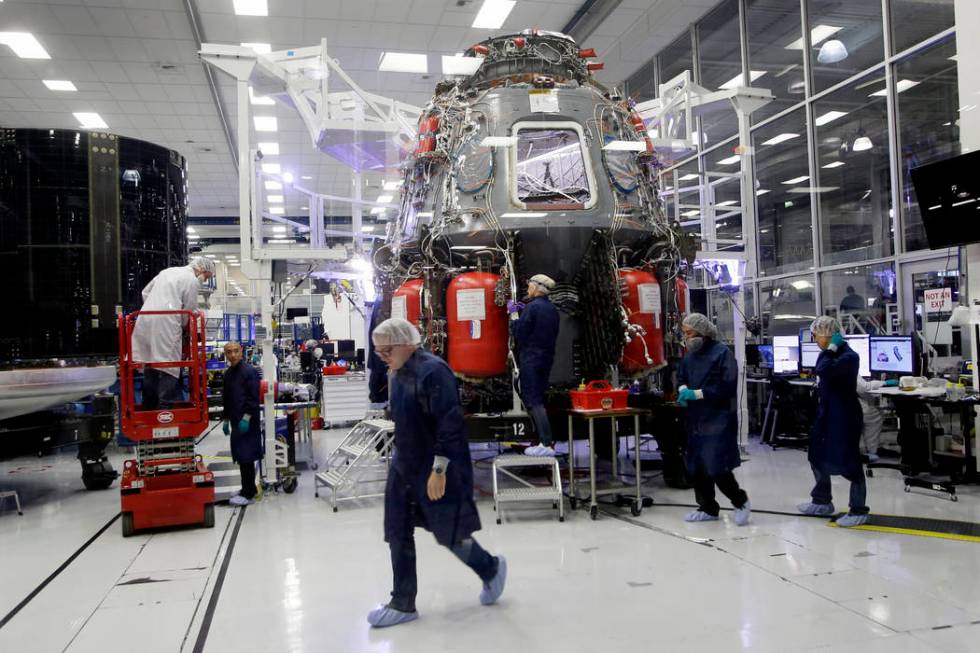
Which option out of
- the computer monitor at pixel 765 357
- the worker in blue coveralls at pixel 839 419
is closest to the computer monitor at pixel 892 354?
the computer monitor at pixel 765 357

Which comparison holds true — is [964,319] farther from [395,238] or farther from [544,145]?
[395,238]

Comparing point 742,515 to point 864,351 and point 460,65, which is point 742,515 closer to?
point 864,351

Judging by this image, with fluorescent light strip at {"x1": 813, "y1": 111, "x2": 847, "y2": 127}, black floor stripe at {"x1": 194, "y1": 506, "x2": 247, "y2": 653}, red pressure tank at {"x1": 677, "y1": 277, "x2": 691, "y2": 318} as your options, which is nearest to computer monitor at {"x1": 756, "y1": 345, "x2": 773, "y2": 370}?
red pressure tank at {"x1": 677, "y1": 277, "x2": 691, "y2": 318}

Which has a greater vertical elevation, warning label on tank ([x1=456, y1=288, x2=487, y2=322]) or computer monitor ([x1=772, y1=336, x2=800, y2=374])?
warning label on tank ([x1=456, y1=288, x2=487, y2=322])

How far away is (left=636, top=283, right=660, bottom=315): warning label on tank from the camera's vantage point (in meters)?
6.30

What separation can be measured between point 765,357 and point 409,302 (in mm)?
5216

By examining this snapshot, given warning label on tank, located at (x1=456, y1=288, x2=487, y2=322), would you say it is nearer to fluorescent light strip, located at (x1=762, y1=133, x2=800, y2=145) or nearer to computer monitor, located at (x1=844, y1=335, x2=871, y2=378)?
computer monitor, located at (x1=844, y1=335, x2=871, y2=378)

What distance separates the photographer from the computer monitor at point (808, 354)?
8.47m

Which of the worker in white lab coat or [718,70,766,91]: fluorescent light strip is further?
[718,70,766,91]: fluorescent light strip

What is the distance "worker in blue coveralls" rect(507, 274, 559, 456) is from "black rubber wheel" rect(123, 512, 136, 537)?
302 centimetres

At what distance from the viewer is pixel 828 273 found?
918 cm

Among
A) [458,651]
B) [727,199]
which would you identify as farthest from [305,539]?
[727,199]

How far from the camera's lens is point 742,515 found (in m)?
5.24

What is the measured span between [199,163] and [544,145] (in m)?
13.4
